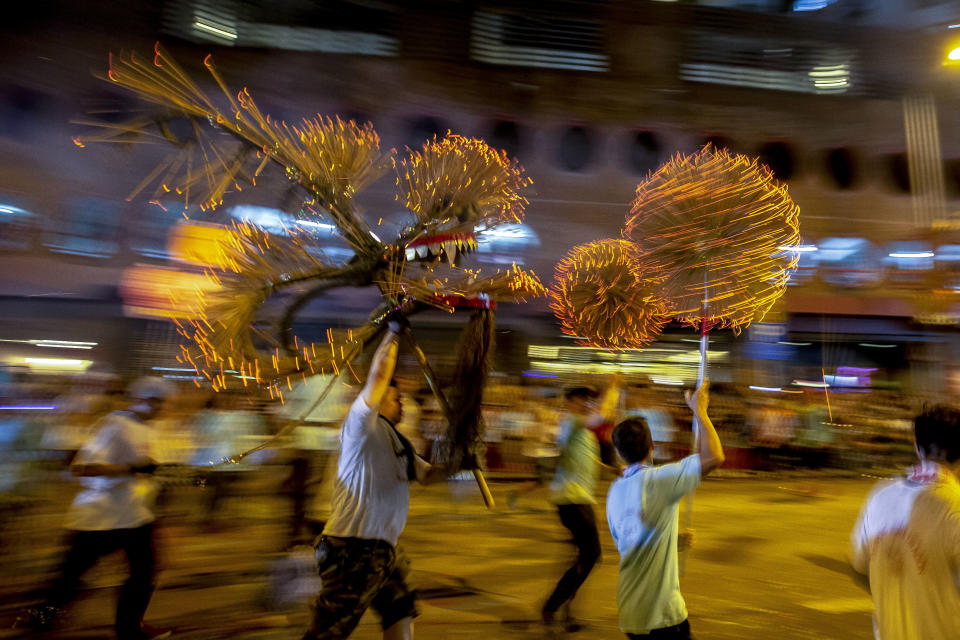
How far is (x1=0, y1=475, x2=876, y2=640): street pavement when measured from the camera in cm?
469

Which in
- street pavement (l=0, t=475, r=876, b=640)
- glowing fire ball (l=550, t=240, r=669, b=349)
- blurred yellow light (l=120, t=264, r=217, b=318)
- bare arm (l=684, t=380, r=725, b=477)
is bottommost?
street pavement (l=0, t=475, r=876, b=640)

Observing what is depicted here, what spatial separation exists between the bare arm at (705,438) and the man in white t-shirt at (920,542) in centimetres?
57

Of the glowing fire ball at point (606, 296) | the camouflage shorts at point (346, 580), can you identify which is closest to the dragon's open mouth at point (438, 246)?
the glowing fire ball at point (606, 296)

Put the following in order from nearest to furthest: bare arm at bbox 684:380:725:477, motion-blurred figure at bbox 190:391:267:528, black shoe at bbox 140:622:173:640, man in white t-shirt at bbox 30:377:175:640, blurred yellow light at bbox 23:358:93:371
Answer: bare arm at bbox 684:380:725:477 < man in white t-shirt at bbox 30:377:175:640 < black shoe at bbox 140:622:173:640 < motion-blurred figure at bbox 190:391:267:528 < blurred yellow light at bbox 23:358:93:371

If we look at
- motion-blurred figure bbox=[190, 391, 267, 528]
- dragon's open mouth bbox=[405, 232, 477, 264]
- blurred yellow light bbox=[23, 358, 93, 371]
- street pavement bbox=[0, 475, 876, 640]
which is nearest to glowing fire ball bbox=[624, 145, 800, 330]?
dragon's open mouth bbox=[405, 232, 477, 264]

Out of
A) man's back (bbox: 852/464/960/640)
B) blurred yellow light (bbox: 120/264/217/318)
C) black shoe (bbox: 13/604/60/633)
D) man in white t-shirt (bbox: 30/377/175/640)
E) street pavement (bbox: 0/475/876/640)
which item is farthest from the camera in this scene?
blurred yellow light (bbox: 120/264/217/318)

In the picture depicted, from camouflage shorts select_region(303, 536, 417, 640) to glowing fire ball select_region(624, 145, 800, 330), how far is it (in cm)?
175

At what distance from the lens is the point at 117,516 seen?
12.8 ft

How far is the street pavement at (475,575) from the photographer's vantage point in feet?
15.4

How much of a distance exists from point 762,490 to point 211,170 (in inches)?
445

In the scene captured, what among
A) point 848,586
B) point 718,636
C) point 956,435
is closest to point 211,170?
point 956,435

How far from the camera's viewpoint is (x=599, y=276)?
3334mm

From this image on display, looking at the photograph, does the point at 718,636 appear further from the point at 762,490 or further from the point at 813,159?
the point at 813,159

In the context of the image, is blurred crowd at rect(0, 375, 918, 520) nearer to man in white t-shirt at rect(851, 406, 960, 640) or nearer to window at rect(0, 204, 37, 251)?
man in white t-shirt at rect(851, 406, 960, 640)
